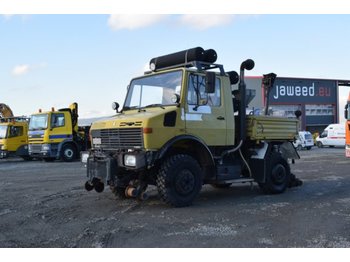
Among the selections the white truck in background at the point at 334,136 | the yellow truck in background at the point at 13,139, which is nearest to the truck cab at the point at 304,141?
the white truck in background at the point at 334,136

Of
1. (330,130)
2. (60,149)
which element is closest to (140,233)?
(60,149)

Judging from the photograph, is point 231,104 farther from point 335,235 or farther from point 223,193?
point 335,235

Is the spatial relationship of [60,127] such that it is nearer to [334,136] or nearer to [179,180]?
[179,180]

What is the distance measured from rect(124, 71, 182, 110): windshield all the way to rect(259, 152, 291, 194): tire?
9.34ft

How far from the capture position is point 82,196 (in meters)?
9.21

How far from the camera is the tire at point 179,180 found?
733cm

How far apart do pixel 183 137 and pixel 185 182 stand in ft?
2.75

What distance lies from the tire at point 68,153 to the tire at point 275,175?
13.2m

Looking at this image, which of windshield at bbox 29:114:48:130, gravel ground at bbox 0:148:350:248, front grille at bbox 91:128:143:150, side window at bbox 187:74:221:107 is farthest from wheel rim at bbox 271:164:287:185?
windshield at bbox 29:114:48:130

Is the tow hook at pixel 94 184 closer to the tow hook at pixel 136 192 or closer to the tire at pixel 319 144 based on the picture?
the tow hook at pixel 136 192

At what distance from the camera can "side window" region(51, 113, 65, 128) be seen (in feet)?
63.6

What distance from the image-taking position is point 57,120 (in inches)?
772

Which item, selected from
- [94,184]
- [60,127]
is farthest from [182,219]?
[60,127]

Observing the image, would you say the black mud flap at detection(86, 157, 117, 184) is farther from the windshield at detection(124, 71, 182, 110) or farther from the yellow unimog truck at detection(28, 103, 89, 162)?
the yellow unimog truck at detection(28, 103, 89, 162)
